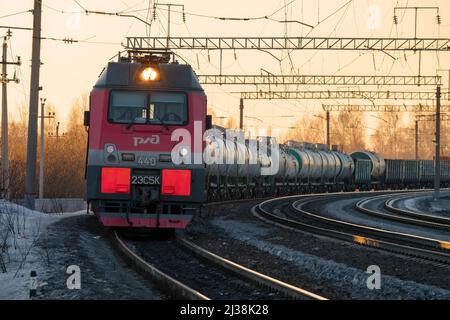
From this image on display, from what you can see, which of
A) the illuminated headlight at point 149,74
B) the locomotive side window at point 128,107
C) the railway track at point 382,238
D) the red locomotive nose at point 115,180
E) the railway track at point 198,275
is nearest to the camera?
the railway track at point 198,275

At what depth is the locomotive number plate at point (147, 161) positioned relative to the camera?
13.6 metres

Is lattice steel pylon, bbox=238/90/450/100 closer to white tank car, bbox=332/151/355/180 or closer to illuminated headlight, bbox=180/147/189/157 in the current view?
white tank car, bbox=332/151/355/180

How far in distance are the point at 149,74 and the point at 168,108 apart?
30.6 inches

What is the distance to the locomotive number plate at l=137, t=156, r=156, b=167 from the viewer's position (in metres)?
13.6

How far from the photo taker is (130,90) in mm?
14062

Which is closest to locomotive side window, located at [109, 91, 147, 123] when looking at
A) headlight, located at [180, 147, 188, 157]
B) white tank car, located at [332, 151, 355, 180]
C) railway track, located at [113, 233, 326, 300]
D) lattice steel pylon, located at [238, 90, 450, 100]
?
headlight, located at [180, 147, 188, 157]

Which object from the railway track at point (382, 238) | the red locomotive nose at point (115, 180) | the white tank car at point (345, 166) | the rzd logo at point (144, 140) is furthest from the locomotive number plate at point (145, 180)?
the white tank car at point (345, 166)

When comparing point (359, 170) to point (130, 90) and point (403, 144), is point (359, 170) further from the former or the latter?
point (403, 144)

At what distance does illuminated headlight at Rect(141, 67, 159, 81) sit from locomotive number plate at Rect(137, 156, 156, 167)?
1629 mm

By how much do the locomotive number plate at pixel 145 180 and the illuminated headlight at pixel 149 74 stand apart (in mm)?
1976

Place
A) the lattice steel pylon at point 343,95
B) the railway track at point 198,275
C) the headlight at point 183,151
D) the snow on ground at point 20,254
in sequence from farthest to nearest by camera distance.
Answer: the lattice steel pylon at point 343,95
the headlight at point 183,151
the snow on ground at point 20,254
the railway track at point 198,275

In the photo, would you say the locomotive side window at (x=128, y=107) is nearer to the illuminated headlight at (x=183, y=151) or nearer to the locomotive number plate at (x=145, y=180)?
the illuminated headlight at (x=183, y=151)
